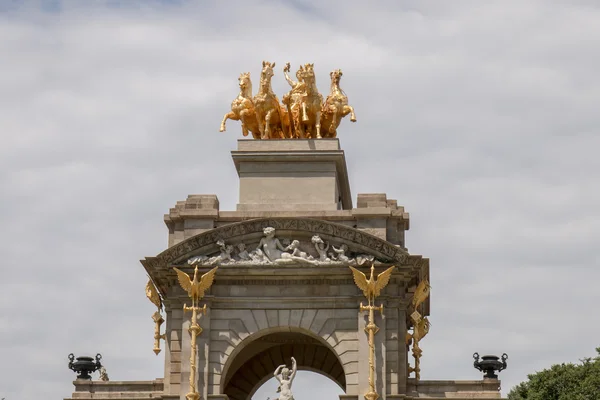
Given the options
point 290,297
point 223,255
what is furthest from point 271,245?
point 290,297

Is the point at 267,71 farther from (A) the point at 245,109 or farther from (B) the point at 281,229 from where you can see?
(B) the point at 281,229

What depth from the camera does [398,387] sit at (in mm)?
67500

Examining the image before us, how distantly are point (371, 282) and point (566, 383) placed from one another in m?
13.9

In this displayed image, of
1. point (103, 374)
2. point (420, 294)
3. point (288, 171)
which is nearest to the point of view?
point (420, 294)

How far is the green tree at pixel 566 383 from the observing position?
75.9 metres

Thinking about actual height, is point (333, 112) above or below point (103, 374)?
above

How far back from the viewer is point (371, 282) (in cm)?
6775

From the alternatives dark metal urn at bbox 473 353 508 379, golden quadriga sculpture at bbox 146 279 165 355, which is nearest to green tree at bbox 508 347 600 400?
dark metal urn at bbox 473 353 508 379

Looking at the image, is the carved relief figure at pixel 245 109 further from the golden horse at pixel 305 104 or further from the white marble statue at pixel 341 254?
the white marble statue at pixel 341 254

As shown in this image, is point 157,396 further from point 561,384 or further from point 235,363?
point 561,384

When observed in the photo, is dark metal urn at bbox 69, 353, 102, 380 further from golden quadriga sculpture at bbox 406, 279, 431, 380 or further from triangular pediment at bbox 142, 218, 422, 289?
golden quadriga sculpture at bbox 406, 279, 431, 380

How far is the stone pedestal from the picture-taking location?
7175cm

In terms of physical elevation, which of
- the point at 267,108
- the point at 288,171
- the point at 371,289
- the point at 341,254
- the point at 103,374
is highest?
the point at 267,108

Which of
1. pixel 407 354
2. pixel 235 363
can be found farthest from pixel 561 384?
pixel 235 363
